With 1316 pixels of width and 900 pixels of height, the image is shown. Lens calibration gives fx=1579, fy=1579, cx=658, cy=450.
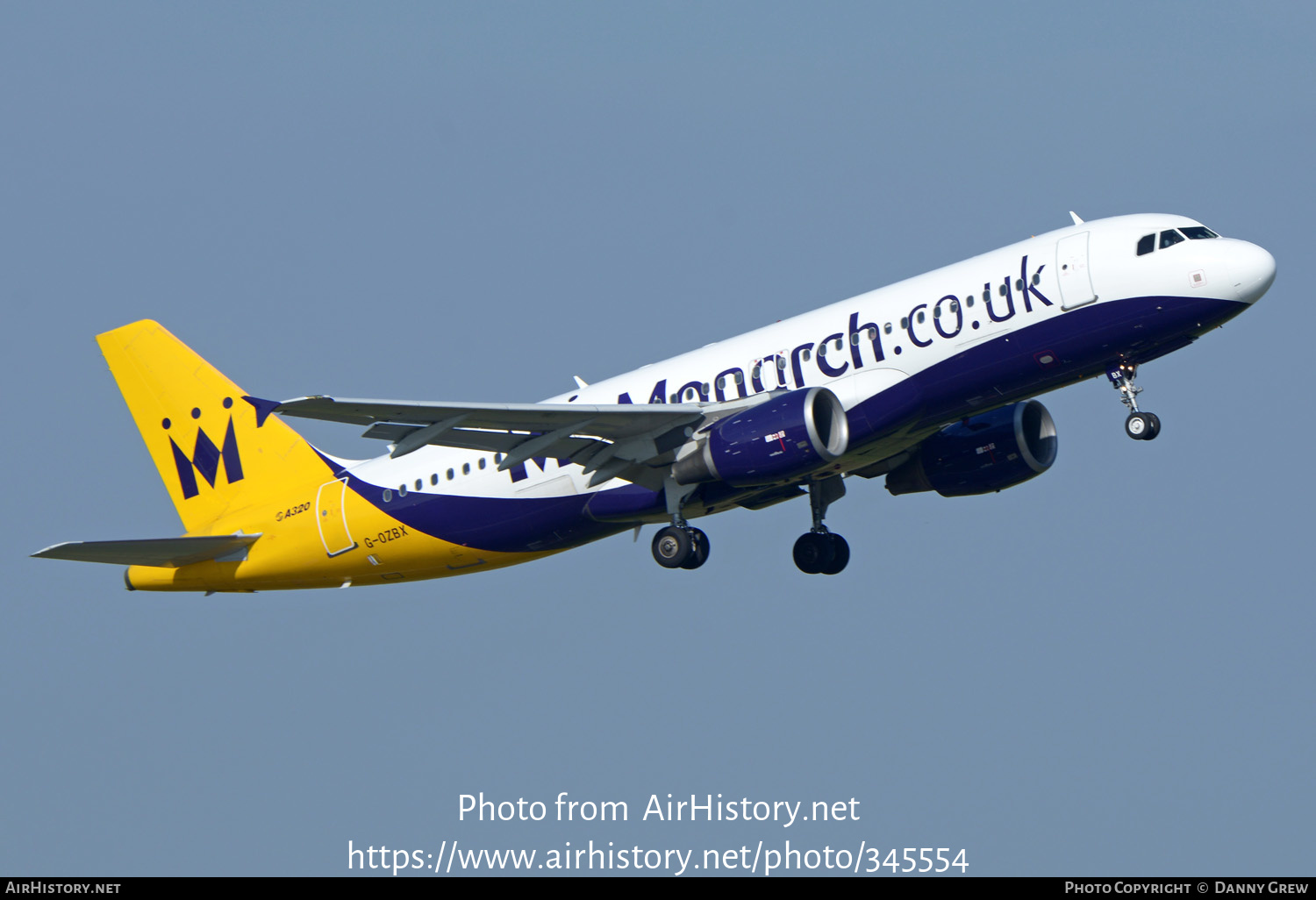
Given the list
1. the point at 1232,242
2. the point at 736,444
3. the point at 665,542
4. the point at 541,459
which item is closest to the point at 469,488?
the point at 541,459

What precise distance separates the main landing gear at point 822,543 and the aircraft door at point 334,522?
11.4 meters

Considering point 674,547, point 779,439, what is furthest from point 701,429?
point 674,547

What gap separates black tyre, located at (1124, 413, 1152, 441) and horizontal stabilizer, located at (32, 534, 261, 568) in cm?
2142

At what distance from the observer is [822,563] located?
40125mm

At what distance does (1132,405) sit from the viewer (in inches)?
1294

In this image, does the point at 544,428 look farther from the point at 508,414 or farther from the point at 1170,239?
the point at 1170,239

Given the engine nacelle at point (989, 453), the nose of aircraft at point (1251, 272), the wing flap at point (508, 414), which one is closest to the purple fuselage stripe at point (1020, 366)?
the nose of aircraft at point (1251, 272)

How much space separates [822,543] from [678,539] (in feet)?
19.1

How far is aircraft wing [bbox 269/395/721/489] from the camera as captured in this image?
102ft

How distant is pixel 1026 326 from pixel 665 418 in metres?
7.86

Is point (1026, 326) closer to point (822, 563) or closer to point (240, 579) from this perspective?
point (822, 563)

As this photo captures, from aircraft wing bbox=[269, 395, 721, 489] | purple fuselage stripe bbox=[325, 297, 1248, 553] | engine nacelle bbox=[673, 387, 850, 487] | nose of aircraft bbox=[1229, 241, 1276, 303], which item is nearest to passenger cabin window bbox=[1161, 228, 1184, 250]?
nose of aircraft bbox=[1229, 241, 1276, 303]

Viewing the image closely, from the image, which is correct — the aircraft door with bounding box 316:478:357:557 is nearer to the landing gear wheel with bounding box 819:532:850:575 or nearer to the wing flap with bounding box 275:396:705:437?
the wing flap with bounding box 275:396:705:437

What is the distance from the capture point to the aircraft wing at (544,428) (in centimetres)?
3098
